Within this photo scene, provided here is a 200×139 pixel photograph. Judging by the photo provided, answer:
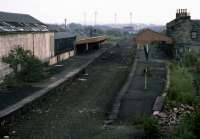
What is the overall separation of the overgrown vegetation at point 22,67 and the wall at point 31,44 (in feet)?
1.49

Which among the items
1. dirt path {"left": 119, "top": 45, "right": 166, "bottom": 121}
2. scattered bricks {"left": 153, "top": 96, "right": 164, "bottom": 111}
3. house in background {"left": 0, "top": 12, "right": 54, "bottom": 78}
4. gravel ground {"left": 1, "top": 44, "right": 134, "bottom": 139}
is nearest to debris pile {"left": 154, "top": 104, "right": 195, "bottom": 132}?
scattered bricks {"left": 153, "top": 96, "right": 164, "bottom": 111}

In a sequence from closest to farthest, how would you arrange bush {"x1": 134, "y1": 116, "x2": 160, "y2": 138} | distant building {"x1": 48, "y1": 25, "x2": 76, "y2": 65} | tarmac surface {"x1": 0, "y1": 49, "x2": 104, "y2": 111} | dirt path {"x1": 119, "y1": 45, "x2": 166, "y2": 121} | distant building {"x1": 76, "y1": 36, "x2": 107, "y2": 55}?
bush {"x1": 134, "y1": 116, "x2": 160, "y2": 138}
dirt path {"x1": 119, "y1": 45, "x2": 166, "y2": 121}
tarmac surface {"x1": 0, "y1": 49, "x2": 104, "y2": 111}
distant building {"x1": 48, "y1": 25, "x2": 76, "y2": 65}
distant building {"x1": 76, "y1": 36, "x2": 107, "y2": 55}

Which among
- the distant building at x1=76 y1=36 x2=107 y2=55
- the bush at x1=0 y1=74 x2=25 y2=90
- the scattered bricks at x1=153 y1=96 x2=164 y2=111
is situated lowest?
the scattered bricks at x1=153 y1=96 x2=164 y2=111

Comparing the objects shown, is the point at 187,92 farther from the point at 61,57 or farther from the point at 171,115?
the point at 61,57

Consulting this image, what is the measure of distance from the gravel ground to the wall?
4.55 meters

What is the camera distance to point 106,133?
1647 centimetres

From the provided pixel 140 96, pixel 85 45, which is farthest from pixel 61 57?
pixel 140 96

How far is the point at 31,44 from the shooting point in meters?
35.2

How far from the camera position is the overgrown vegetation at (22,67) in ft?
92.4

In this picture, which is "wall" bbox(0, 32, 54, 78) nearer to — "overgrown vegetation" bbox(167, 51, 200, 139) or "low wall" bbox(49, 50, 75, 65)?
"low wall" bbox(49, 50, 75, 65)

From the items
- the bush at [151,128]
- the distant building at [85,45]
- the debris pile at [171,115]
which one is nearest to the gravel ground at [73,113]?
the bush at [151,128]

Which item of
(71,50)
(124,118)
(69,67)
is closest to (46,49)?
(69,67)

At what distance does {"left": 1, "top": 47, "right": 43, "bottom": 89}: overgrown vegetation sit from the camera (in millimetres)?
28172

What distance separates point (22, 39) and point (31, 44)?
8.49 ft
